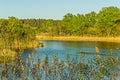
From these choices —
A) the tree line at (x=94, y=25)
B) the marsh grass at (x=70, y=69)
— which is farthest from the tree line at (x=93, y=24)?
the marsh grass at (x=70, y=69)

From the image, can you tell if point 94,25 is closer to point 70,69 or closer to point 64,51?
point 64,51

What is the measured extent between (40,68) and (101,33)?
83287 mm

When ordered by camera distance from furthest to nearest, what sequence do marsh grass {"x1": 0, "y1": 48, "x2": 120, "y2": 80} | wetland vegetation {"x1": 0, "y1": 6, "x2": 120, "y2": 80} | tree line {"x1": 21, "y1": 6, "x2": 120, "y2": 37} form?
tree line {"x1": 21, "y1": 6, "x2": 120, "y2": 37}
wetland vegetation {"x1": 0, "y1": 6, "x2": 120, "y2": 80}
marsh grass {"x1": 0, "y1": 48, "x2": 120, "y2": 80}

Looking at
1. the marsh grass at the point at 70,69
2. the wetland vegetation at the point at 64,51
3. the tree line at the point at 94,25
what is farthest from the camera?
the tree line at the point at 94,25

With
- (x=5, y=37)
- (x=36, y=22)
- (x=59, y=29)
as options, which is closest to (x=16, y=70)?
(x=5, y=37)

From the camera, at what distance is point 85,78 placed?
32.1ft

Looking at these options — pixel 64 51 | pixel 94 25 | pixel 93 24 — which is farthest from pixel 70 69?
pixel 93 24

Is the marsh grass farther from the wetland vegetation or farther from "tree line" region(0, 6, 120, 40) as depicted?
"tree line" region(0, 6, 120, 40)

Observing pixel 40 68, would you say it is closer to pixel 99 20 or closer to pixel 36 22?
pixel 99 20

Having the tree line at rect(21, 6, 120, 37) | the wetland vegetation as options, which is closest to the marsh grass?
the wetland vegetation

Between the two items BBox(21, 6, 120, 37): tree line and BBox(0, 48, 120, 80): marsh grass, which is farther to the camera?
BBox(21, 6, 120, 37): tree line

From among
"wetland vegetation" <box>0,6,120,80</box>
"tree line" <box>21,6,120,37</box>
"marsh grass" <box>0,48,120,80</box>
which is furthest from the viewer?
"tree line" <box>21,6,120,37</box>

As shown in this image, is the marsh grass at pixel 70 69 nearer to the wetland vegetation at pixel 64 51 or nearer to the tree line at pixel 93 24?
the wetland vegetation at pixel 64 51

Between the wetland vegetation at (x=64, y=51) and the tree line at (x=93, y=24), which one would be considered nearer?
the wetland vegetation at (x=64, y=51)
